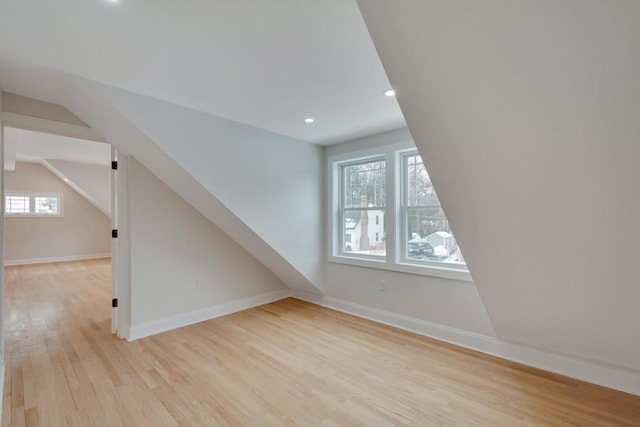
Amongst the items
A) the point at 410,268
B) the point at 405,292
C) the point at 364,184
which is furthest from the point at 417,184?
the point at 405,292

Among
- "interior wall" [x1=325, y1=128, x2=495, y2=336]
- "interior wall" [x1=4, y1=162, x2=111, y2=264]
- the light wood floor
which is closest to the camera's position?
the light wood floor

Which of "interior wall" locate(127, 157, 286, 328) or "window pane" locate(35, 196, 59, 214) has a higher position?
"window pane" locate(35, 196, 59, 214)

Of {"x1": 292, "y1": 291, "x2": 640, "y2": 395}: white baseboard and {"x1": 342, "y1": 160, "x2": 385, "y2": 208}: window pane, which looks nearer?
{"x1": 292, "y1": 291, "x2": 640, "y2": 395}: white baseboard

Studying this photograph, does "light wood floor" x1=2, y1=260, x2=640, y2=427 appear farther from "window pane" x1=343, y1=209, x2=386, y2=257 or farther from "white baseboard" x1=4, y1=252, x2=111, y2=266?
"white baseboard" x1=4, y1=252, x2=111, y2=266

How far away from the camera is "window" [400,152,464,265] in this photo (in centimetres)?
310

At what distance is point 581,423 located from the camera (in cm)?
181

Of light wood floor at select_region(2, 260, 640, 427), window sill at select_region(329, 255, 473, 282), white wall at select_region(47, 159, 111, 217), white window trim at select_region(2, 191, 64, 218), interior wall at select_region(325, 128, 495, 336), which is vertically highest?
white wall at select_region(47, 159, 111, 217)

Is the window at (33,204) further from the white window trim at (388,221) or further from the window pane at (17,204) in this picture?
the white window trim at (388,221)

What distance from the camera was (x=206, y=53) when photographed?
1771 millimetres

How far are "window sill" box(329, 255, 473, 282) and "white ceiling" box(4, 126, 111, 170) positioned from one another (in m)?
4.11

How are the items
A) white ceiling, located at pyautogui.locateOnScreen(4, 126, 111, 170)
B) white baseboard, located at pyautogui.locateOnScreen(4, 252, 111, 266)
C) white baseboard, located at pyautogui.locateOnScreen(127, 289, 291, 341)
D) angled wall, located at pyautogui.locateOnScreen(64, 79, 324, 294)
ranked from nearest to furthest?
angled wall, located at pyautogui.locateOnScreen(64, 79, 324, 294) → white baseboard, located at pyautogui.locateOnScreen(127, 289, 291, 341) → white ceiling, located at pyautogui.locateOnScreen(4, 126, 111, 170) → white baseboard, located at pyautogui.locateOnScreen(4, 252, 111, 266)

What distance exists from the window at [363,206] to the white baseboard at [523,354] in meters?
0.76

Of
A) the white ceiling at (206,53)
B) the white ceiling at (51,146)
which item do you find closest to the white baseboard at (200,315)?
the white ceiling at (206,53)

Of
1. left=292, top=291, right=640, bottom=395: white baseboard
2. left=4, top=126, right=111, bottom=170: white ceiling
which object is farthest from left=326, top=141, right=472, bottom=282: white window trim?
left=4, top=126, right=111, bottom=170: white ceiling
